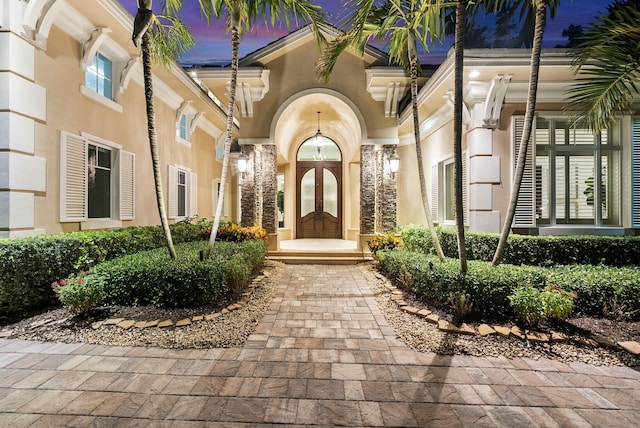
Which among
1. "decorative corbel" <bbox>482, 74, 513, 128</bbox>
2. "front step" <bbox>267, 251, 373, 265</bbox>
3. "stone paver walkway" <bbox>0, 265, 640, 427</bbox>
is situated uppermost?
"decorative corbel" <bbox>482, 74, 513, 128</bbox>

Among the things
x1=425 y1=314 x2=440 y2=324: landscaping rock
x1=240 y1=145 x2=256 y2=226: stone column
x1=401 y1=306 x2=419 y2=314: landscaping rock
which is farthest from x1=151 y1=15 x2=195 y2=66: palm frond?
x1=425 y1=314 x2=440 y2=324: landscaping rock

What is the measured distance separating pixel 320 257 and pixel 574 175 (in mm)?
6349

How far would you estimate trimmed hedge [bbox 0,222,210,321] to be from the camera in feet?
13.2

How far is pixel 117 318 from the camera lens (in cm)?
404

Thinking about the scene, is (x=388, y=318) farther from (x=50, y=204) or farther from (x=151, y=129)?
(x=50, y=204)

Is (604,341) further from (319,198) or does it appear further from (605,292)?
(319,198)

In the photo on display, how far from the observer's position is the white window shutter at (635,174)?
613 cm

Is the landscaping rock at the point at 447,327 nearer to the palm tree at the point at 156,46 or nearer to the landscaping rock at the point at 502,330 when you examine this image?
the landscaping rock at the point at 502,330

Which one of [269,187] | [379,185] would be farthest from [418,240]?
[269,187]

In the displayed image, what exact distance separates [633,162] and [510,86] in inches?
116

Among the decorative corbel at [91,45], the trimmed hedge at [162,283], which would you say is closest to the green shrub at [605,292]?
the trimmed hedge at [162,283]

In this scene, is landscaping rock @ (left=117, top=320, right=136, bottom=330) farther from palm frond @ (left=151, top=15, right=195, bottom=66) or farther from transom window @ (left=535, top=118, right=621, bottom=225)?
transom window @ (left=535, top=118, right=621, bottom=225)

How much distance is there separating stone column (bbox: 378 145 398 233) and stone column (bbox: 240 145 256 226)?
13.1 ft

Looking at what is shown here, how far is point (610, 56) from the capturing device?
4941 mm
